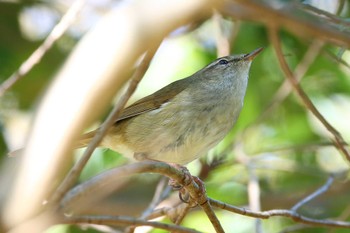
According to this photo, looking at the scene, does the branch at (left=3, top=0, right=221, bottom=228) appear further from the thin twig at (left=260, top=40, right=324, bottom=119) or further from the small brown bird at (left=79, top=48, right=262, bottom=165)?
the thin twig at (left=260, top=40, right=324, bottom=119)

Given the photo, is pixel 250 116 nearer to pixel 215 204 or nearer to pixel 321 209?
pixel 321 209

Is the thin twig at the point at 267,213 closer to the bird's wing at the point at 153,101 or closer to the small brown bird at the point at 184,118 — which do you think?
the small brown bird at the point at 184,118

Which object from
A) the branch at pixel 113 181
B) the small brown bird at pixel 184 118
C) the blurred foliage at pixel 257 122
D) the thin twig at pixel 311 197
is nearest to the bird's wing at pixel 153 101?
the small brown bird at pixel 184 118

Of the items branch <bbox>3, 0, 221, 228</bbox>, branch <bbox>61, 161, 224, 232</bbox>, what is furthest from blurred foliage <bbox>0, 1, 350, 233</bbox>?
branch <bbox>3, 0, 221, 228</bbox>

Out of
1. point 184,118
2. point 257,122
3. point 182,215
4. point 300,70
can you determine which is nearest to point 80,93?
point 182,215

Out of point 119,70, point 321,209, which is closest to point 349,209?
point 321,209

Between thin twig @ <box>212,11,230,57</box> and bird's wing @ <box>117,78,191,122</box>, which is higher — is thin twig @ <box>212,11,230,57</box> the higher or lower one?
the higher one

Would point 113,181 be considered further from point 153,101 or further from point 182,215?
point 153,101
